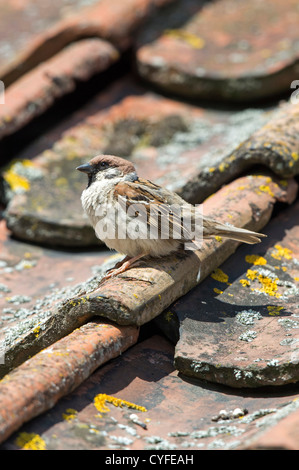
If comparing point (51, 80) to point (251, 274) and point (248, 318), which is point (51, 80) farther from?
point (248, 318)

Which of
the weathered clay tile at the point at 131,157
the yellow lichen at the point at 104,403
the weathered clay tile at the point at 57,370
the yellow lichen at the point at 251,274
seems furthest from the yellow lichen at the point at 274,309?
the weathered clay tile at the point at 131,157

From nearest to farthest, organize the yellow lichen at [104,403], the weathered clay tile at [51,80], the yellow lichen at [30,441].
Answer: the yellow lichen at [30,441], the yellow lichen at [104,403], the weathered clay tile at [51,80]

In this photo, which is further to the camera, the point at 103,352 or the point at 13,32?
the point at 13,32

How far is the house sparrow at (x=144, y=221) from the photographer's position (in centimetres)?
301

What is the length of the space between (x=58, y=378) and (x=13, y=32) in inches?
166

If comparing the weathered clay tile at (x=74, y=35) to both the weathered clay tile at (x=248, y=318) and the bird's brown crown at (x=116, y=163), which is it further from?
the weathered clay tile at (x=248, y=318)

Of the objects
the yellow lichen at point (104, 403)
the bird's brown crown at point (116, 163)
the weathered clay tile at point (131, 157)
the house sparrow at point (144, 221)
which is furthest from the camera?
the weathered clay tile at point (131, 157)

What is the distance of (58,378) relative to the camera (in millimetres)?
2121

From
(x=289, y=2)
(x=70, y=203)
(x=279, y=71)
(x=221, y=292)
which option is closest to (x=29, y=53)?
(x=70, y=203)

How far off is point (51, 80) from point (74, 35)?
711mm

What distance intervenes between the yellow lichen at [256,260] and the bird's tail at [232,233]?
0.13 m

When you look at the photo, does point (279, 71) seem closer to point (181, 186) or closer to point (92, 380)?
point (181, 186)

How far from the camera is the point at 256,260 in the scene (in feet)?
10.4

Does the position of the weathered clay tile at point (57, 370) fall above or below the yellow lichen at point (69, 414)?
above
